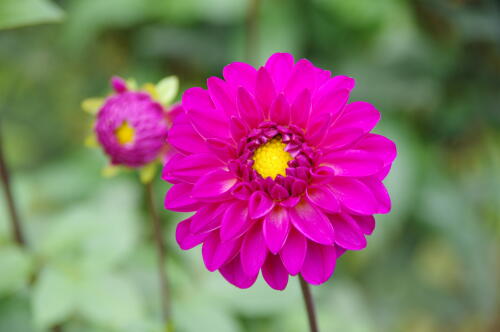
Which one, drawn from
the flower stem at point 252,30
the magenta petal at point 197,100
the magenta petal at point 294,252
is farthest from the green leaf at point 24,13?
the flower stem at point 252,30

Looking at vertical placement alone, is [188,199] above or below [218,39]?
below

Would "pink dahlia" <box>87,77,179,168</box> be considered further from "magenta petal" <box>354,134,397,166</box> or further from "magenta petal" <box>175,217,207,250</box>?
"magenta petal" <box>354,134,397,166</box>

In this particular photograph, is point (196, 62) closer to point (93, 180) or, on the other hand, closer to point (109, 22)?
point (109, 22)

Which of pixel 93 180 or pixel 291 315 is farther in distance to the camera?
pixel 93 180

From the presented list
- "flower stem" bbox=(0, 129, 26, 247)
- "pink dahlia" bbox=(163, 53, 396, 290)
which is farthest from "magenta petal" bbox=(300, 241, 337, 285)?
"flower stem" bbox=(0, 129, 26, 247)

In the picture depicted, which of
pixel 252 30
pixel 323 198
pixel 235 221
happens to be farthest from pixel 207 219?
pixel 252 30

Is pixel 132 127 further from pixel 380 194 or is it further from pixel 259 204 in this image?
pixel 380 194

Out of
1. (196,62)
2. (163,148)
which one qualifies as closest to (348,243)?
(163,148)
